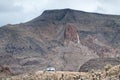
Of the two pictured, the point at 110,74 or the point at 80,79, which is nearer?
the point at 110,74

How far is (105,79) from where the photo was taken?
167750 millimetres

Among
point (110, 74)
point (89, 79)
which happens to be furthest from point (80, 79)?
point (110, 74)

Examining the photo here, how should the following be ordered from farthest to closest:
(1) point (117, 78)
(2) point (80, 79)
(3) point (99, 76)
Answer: (2) point (80, 79)
(3) point (99, 76)
(1) point (117, 78)

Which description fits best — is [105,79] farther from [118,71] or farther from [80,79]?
[80,79]

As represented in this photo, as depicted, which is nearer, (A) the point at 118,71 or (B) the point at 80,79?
(A) the point at 118,71

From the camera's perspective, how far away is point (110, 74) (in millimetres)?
171500

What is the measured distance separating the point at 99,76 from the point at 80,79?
16840 mm

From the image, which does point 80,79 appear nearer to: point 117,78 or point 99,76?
point 99,76

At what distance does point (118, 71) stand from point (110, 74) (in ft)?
8.68

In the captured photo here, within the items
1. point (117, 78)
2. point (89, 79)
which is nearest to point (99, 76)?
point (89, 79)

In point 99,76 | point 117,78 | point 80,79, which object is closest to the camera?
point 117,78

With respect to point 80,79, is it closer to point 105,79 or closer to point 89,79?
point 89,79

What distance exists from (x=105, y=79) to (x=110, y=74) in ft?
14.3

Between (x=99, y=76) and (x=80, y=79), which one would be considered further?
(x=80, y=79)
